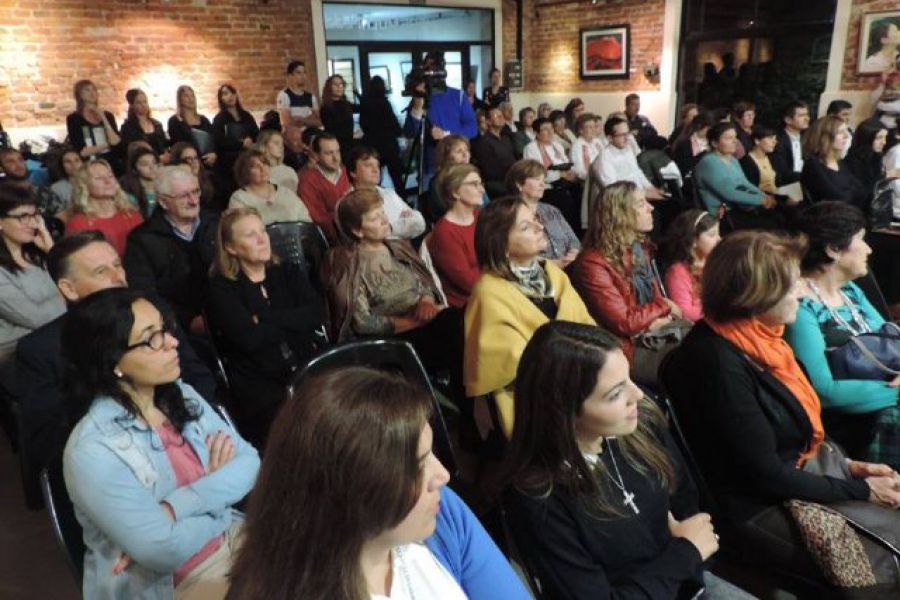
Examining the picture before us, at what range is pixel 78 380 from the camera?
4.61ft

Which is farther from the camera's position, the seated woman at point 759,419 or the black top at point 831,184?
the black top at point 831,184

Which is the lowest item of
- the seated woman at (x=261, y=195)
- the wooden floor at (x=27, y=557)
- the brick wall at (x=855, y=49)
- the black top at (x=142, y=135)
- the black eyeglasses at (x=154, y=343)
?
the wooden floor at (x=27, y=557)

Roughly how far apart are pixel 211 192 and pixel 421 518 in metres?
3.94

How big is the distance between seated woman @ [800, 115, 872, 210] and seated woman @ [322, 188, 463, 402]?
9.13ft

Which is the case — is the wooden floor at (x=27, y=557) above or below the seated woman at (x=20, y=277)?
below

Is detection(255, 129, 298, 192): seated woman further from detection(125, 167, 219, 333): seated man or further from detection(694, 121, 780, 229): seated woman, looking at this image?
detection(694, 121, 780, 229): seated woman

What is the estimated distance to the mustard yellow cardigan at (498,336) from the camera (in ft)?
6.44

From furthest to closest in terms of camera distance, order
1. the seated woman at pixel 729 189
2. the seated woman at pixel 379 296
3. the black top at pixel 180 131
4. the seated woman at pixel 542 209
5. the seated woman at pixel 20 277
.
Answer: the black top at pixel 180 131 → the seated woman at pixel 729 189 → the seated woman at pixel 542 209 → the seated woman at pixel 379 296 → the seated woman at pixel 20 277

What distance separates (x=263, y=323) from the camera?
2.36 metres

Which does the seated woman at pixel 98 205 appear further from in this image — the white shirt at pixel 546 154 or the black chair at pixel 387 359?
the white shirt at pixel 546 154

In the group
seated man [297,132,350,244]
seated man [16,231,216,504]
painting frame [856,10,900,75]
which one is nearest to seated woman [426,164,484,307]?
seated man [297,132,350,244]

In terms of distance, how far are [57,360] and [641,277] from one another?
7.18 ft

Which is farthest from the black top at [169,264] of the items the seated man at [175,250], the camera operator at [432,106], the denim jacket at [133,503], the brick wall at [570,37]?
the brick wall at [570,37]

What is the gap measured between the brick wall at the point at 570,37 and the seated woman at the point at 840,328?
763cm
